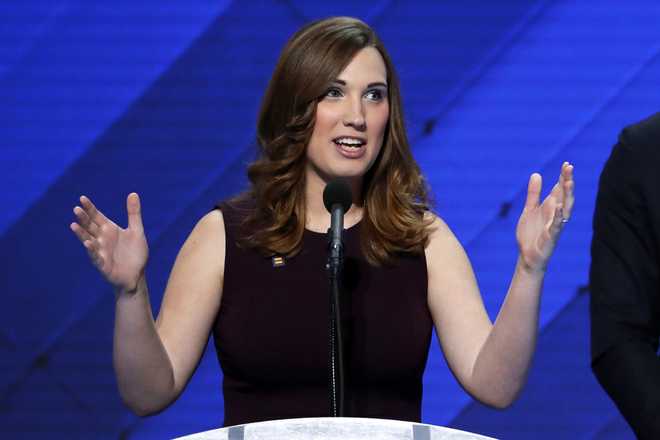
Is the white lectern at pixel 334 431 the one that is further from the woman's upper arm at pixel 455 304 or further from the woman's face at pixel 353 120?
the woman's face at pixel 353 120

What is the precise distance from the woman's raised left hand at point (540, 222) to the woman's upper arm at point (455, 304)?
1.09ft

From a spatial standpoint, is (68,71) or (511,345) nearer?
(511,345)

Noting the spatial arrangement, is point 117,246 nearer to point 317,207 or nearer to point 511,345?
point 317,207

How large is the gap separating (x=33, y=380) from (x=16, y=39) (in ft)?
3.39

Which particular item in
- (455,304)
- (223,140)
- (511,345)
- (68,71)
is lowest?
(511,345)

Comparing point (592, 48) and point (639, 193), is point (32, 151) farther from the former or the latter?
point (639, 193)

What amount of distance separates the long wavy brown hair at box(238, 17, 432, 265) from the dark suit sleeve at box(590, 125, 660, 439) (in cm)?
83

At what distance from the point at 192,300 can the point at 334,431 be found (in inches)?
41.0

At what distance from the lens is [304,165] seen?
2781mm

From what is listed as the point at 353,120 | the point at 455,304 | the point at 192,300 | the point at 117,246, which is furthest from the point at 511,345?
the point at 117,246

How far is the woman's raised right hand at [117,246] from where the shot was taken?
2293 millimetres

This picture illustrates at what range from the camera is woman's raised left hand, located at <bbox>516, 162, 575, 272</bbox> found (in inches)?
86.3

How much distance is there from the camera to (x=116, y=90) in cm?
363

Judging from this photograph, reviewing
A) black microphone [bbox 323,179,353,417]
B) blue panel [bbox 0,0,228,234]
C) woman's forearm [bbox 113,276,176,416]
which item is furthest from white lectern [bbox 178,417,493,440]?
blue panel [bbox 0,0,228,234]
